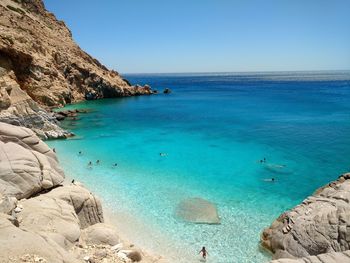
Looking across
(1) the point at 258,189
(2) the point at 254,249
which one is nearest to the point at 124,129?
(1) the point at 258,189

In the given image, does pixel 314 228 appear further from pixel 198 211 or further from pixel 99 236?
pixel 99 236

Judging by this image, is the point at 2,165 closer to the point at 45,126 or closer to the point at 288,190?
the point at 288,190

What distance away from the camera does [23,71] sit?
5797 centimetres

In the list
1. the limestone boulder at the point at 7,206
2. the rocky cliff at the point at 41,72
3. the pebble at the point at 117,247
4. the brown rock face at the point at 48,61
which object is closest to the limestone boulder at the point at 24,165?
the limestone boulder at the point at 7,206

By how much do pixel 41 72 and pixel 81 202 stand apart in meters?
50.2

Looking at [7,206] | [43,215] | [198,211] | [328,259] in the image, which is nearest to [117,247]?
[43,215]

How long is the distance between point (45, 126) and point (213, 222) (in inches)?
1154

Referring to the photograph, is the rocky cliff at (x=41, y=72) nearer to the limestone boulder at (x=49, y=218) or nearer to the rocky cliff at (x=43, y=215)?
the rocky cliff at (x=43, y=215)

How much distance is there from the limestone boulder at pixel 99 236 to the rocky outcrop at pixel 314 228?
A: 8.87 m

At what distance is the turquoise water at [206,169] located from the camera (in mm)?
20062

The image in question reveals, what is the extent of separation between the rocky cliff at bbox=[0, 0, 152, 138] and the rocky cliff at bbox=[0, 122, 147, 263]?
18320 mm

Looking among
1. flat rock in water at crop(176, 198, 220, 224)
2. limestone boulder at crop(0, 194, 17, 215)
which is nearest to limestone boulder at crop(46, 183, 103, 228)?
limestone boulder at crop(0, 194, 17, 215)

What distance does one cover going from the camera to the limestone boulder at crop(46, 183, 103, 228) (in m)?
18.5

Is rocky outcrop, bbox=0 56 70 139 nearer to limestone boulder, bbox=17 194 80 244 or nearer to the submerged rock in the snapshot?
limestone boulder, bbox=17 194 80 244
